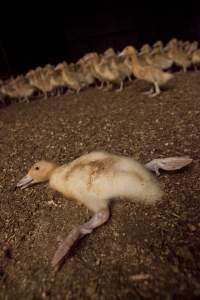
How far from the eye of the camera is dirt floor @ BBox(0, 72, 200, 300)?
115 cm

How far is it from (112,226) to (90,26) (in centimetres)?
615

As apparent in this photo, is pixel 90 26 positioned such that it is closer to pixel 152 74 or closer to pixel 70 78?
pixel 70 78

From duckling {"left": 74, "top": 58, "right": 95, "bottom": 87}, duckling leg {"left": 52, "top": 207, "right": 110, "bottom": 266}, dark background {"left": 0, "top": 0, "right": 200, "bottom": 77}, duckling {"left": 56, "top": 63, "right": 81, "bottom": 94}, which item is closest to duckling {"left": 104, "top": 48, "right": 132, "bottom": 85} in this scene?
duckling {"left": 74, "top": 58, "right": 95, "bottom": 87}

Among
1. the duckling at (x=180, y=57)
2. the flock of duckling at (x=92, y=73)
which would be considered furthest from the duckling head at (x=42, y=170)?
the duckling at (x=180, y=57)

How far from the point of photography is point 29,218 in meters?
1.64

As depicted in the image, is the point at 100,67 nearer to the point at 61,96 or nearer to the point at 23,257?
the point at 61,96

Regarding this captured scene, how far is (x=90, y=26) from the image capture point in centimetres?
655

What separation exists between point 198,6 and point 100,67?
373cm

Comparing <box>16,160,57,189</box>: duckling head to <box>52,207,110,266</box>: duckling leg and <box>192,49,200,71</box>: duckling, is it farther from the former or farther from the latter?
<box>192,49,200,71</box>: duckling

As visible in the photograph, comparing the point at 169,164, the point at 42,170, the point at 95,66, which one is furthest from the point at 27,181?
the point at 95,66

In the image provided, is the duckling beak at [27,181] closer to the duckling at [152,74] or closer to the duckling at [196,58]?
the duckling at [152,74]

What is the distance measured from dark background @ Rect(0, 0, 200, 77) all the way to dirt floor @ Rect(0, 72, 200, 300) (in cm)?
445

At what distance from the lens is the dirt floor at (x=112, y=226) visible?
115 cm

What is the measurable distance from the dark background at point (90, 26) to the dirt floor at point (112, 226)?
4454 mm
